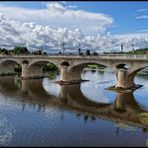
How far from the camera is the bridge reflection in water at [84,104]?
37.9m

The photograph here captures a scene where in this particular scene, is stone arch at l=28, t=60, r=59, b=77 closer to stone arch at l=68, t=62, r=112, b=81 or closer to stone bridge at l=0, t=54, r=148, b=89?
stone bridge at l=0, t=54, r=148, b=89

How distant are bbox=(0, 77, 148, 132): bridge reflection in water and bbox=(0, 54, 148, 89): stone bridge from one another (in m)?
4.97

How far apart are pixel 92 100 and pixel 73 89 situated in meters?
12.8

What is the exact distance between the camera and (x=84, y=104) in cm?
4738

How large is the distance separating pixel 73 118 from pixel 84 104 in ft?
33.5

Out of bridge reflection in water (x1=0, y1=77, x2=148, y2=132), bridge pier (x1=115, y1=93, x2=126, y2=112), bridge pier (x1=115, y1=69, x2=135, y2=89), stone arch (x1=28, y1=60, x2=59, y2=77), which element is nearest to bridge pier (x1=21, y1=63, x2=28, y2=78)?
stone arch (x1=28, y1=60, x2=59, y2=77)

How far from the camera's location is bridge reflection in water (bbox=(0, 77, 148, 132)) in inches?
1492

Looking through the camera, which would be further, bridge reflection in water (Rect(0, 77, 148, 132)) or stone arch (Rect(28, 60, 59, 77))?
stone arch (Rect(28, 60, 59, 77))

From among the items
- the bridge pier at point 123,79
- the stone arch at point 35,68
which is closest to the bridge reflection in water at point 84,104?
the bridge pier at point 123,79

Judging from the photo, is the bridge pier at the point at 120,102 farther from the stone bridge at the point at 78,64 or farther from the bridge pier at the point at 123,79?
the stone bridge at the point at 78,64

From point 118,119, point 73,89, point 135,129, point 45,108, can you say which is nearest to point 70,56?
point 73,89

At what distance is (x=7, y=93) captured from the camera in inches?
2297

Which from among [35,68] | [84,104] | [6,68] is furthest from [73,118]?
[6,68]

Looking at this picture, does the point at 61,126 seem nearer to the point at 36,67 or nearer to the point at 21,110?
the point at 21,110
